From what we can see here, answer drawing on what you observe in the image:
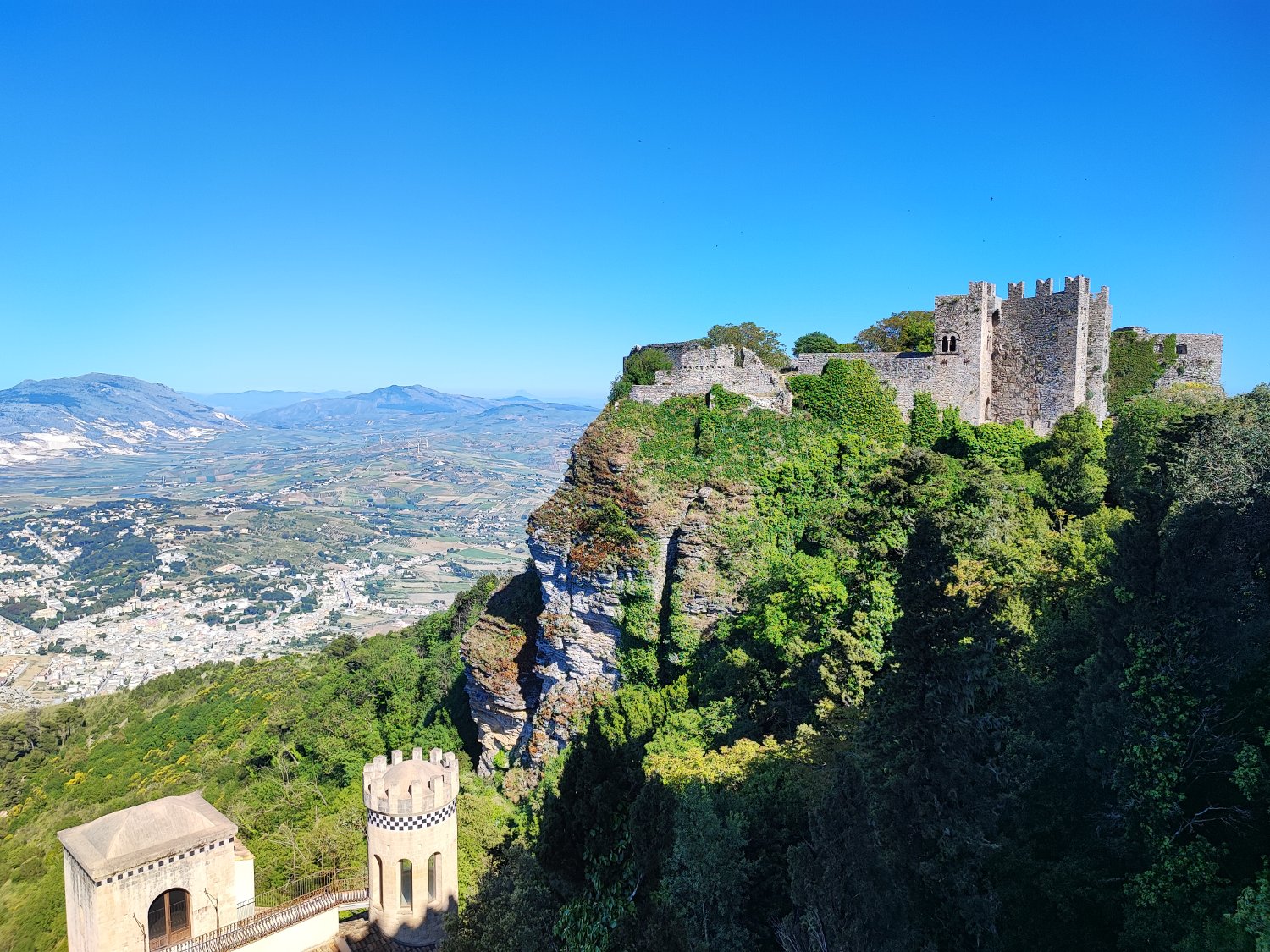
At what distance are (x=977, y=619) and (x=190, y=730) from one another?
1871 inches

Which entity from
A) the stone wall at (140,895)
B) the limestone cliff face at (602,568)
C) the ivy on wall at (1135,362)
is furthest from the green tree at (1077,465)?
the stone wall at (140,895)

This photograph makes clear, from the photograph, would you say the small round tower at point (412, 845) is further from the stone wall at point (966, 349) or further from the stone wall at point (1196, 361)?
the stone wall at point (1196, 361)

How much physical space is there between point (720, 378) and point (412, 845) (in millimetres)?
16386

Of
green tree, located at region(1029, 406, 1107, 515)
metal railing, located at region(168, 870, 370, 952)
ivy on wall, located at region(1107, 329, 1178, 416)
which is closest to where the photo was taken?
metal railing, located at region(168, 870, 370, 952)

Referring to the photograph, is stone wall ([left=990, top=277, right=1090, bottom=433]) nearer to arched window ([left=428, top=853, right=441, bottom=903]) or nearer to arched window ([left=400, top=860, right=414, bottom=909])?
arched window ([left=428, top=853, right=441, bottom=903])

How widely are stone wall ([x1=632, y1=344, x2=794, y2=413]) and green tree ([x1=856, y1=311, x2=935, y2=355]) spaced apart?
27.9 ft

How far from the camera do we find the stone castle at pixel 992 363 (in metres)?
23.9

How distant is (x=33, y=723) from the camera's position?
52938 millimetres

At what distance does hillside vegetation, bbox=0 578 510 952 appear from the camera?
23.4m

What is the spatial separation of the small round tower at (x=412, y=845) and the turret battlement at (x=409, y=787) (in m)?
0.02

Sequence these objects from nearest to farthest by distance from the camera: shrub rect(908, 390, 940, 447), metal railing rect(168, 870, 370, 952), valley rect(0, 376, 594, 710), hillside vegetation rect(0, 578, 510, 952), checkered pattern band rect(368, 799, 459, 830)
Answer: checkered pattern band rect(368, 799, 459, 830)
metal railing rect(168, 870, 370, 952)
hillside vegetation rect(0, 578, 510, 952)
shrub rect(908, 390, 940, 447)
valley rect(0, 376, 594, 710)

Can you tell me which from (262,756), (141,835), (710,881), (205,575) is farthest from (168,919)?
(205,575)

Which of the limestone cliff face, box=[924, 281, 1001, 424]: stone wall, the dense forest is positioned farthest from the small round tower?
box=[924, 281, 1001, 424]: stone wall

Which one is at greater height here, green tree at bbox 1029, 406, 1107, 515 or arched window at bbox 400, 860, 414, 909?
green tree at bbox 1029, 406, 1107, 515
